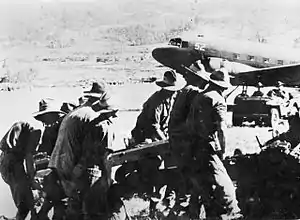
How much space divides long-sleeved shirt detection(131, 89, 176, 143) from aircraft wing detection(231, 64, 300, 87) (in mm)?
538

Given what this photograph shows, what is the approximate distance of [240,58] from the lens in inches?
240

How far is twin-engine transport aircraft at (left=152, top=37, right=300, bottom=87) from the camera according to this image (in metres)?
6.09

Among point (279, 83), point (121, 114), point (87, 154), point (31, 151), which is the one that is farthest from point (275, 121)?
point (31, 151)

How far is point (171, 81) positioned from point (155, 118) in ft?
1.05

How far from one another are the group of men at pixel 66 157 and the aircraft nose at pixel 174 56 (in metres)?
0.53

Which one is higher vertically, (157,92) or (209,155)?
(157,92)

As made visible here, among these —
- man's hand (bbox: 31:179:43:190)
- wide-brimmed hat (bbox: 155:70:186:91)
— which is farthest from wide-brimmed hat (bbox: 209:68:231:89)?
man's hand (bbox: 31:179:43:190)

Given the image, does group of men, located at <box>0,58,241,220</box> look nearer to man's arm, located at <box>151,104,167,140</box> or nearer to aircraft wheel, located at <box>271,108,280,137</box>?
man's arm, located at <box>151,104,167,140</box>

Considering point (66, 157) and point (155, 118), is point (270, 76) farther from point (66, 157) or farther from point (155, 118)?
point (66, 157)

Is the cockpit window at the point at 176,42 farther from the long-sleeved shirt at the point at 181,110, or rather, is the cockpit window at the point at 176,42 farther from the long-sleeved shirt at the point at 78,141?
the long-sleeved shirt at the point at 78,141

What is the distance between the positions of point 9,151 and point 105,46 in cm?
111

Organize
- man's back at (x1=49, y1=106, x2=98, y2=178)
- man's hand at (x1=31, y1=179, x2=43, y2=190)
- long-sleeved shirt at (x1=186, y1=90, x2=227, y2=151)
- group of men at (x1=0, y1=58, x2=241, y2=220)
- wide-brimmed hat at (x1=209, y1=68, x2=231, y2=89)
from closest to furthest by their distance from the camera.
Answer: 1. man's back at (x1=49, y1=106, x2=98, y2=178)
2. group of men at (x1=0, y1=58, x2=241, y2=220)
3. long-sleeved shirt at (x1=186, y1=90, x2=227, y2=151)
4. wide-brimmed hat at (x1=209, y1=68, x2=231, y2=89)
5. man's hand at (x1=31, y1=179, x2=43, y2=190)

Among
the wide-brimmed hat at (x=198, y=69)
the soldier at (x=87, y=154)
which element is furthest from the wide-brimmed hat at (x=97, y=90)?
the wide-brimmed hat at (x=198, y=69)

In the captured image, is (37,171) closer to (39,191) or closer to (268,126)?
(39,191)
